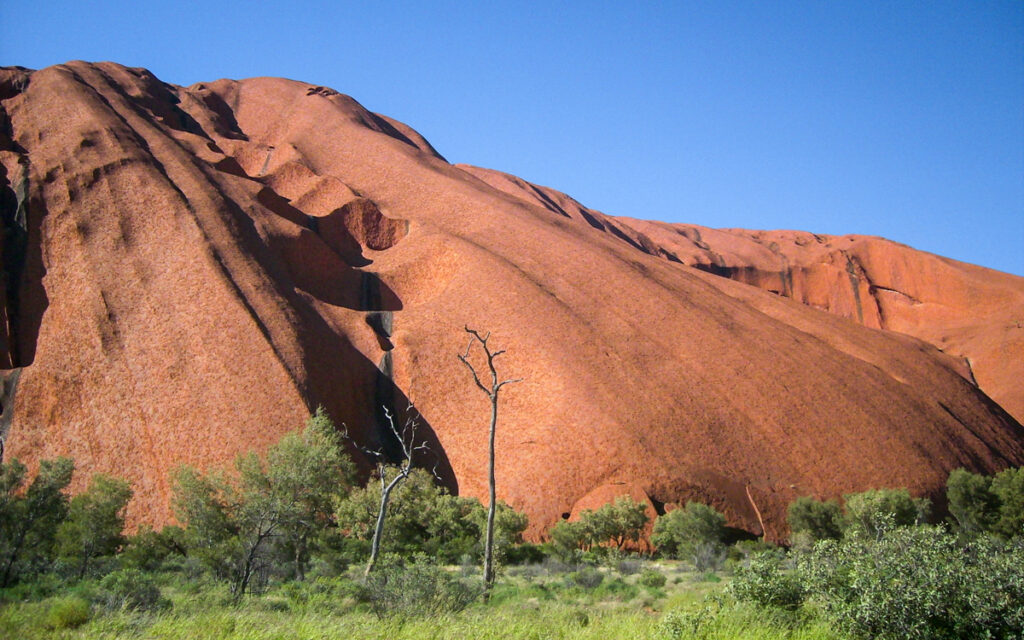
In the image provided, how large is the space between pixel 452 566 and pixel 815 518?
13.6 m

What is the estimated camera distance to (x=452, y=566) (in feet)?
72.1

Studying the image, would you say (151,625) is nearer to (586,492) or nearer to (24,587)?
(24,587)

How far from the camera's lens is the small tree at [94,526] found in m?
19.1

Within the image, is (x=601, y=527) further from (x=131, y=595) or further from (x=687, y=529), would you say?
(x=131, y=595)

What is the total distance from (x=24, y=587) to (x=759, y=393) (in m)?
27.8

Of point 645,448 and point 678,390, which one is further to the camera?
point 678,390

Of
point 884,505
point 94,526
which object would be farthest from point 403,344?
point 884,505

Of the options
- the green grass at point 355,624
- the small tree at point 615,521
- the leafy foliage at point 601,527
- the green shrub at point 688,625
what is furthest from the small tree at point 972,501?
the green shrub at point 688,625

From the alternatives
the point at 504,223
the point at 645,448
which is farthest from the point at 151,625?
the point at 504,223

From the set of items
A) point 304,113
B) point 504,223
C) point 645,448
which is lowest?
point 645,448

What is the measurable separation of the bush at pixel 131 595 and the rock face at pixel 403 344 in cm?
1351

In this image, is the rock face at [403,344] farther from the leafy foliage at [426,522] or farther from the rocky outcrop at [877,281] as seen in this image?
the rocky outcrop at [877,281]

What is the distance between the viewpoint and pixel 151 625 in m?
8.27

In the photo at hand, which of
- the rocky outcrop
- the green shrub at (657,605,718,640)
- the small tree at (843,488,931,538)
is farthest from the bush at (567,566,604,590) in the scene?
the rocky outcrop
